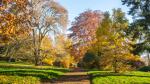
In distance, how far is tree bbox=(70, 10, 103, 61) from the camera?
7169cm

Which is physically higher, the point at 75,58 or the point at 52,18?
the point at 52,18

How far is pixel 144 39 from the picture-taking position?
178 feet

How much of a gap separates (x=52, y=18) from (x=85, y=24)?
1504 centimetres

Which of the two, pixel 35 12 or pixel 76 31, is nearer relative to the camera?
pixel 35 12

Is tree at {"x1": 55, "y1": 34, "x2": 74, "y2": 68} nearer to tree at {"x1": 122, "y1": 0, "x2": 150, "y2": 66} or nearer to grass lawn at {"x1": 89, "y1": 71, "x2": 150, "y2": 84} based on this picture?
tree at {"x1": 122, "y1": 0, "x2": 150, "y2": 66}

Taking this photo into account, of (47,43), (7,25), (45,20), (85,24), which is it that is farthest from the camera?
(85,24)

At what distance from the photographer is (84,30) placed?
73.6 metres

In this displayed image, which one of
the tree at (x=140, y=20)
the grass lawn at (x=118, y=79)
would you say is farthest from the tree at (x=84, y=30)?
the grass lawn at (x=118, y=79)

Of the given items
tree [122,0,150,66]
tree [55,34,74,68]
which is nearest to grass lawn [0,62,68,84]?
tree [122,0,150,66]

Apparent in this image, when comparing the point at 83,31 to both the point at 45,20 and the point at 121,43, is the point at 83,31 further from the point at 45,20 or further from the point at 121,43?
the point at 121,43

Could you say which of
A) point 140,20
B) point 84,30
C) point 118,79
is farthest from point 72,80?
point 84,30

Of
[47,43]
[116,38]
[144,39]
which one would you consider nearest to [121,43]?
[116,38]

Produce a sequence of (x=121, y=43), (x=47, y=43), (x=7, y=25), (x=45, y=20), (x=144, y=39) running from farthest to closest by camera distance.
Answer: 1. (x=47, y=43)
2. (x=45, y=20)
3. (x=144, y=39)
4. (x=121, y=43)
5. (x=7, y=25)

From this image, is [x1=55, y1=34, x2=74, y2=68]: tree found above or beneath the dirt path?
above
